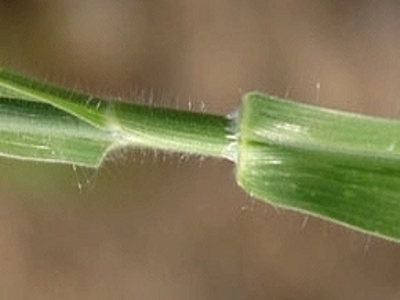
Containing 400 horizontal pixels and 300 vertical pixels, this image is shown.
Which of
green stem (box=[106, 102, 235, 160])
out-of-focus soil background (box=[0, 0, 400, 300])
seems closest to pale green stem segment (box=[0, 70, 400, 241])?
green stem (box=[106, 102, 235, 160])

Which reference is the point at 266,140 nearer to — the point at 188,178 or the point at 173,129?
the point at 173,129

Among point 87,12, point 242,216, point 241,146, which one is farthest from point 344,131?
point 87,12

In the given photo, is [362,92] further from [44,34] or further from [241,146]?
[241,146]

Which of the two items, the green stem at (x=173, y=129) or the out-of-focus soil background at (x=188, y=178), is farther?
the out-of-focus soil background at (x=188, y=178)

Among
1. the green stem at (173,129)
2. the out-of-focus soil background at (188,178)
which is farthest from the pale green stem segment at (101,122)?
the out-of-focus soil background at (188,178)

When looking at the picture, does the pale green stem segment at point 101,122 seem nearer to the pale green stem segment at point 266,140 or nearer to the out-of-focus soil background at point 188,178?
the pale green stem segment at point 266,140
